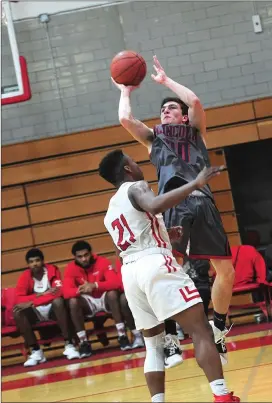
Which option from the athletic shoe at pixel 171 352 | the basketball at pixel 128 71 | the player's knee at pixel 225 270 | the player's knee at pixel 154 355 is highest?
the basketball at pixel 128 71

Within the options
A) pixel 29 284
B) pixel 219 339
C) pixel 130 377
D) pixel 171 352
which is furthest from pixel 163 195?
pixel 29 284

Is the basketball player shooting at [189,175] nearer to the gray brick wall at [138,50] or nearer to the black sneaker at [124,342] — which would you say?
the black sneaker at [124,342]

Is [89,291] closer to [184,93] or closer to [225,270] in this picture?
[225,270]

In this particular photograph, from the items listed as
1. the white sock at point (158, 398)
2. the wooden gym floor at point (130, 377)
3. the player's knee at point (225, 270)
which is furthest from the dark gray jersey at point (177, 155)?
the wooden gym floor at point (130, 377)

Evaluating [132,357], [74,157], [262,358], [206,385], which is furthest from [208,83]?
[206,385]

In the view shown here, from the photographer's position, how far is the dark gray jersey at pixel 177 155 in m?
5.87

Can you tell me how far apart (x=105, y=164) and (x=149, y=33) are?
678 centimetres

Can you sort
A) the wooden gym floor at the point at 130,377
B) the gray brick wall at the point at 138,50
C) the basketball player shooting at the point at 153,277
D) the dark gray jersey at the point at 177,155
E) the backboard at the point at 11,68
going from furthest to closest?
the gray brick wall at the point at 138,50, the backboard at the point at 11,68, the wooden gym floor at the point at 130,377, the dark gray jersey at the point at 177,155, the basketball player shooting at the point at 153,277

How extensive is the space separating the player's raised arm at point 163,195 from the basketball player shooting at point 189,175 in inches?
35.1

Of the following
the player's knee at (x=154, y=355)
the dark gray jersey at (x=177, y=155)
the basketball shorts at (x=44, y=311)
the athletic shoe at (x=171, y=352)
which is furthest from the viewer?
the basketball shorts at (x=44, y=311)

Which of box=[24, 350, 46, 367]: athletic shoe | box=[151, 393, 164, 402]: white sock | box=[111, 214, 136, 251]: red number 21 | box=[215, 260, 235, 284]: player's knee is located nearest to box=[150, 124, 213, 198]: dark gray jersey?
box=[215, 260, 235, 284]: player's knee

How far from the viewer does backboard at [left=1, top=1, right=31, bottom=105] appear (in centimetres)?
1089

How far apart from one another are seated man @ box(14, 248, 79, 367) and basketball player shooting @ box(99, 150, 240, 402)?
4.68 metres

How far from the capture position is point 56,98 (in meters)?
11.9
